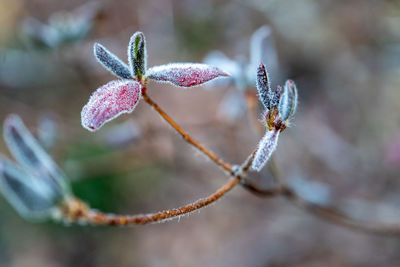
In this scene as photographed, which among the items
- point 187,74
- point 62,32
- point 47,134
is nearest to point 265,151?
point 187,74

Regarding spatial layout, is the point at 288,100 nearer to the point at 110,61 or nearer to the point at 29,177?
the point at 110,61

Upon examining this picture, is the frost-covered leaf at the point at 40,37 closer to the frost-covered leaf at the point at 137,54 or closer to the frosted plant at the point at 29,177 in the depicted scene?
the frosted plant at the point at 29,177

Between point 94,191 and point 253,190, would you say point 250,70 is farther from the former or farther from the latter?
point 94,191

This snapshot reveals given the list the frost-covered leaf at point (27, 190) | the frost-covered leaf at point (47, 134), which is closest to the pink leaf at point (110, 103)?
the frost-covered leaf at point (27, 190)

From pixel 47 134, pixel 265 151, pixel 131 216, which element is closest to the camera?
pixel 265 151

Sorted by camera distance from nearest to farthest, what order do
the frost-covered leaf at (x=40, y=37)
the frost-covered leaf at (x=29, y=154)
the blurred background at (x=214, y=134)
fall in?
the frost-covered leaf at (x=29, y=154) < the frost-covered leaf at (x=40, y=37) < the blurred background at (x=214, y=134)

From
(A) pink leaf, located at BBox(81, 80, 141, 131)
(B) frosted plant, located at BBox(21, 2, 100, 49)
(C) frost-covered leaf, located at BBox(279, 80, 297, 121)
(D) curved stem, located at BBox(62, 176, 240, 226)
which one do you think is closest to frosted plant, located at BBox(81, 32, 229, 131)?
(A) pink leaf, located at BBox(81, 80, 141, 131)
